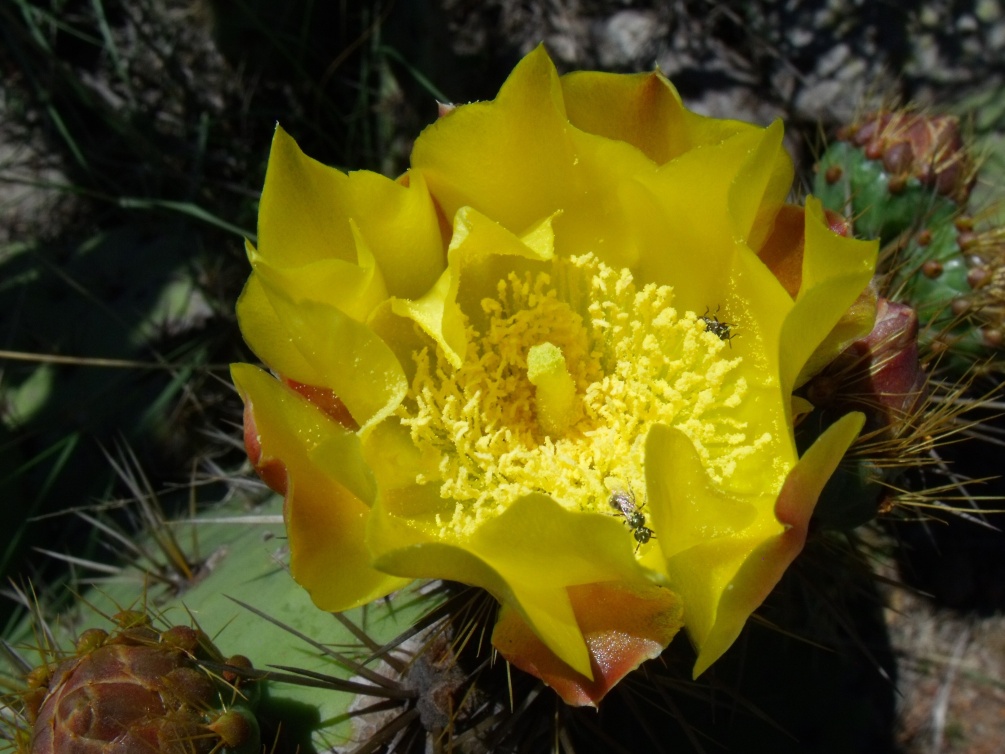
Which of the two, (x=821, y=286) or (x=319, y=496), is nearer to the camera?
(x=821, y=286)

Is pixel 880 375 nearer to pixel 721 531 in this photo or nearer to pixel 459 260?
pixel 721 531

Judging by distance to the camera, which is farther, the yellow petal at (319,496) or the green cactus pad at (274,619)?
the green cactus pad at (274,619)

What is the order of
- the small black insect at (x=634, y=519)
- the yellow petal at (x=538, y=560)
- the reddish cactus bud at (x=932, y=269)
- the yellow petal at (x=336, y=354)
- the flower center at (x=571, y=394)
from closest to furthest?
the yellow petal at (x=538, y=560), the yellow petal at (x=336, y=354), the small black insect at (x=634, y=519), the flower center at (x=571, y=394), the reddish cactus bud at (x=932, y=269)

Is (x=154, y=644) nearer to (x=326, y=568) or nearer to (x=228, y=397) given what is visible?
(x=326, y=568)

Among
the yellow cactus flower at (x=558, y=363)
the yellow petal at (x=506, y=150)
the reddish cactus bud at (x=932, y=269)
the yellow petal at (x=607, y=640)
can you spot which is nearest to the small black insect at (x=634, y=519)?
the yellow cactus flower at (x=558, y=363)

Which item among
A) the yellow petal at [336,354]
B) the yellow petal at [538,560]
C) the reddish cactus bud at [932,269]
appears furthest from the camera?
the reddish cactus bud at [932,269]

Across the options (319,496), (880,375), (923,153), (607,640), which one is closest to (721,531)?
(607,640)

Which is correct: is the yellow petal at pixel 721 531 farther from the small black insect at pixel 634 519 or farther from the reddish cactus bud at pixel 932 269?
the reddish cactus bud at pixel 932 269

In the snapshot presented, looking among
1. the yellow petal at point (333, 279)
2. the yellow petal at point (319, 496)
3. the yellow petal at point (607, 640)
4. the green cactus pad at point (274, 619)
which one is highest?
the yellow petal at point (333, 279)
